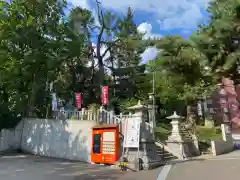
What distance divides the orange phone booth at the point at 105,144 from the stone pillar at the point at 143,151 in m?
0.78

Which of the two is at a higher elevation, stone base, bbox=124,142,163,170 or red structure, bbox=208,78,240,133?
red structure, bbox=208,78,240,133

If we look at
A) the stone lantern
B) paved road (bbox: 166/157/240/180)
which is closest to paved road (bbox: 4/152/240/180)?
paved road (bbox: 166/157/240/180)

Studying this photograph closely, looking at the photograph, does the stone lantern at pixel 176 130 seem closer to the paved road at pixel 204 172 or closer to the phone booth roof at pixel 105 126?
the paved road at pixel 204 172

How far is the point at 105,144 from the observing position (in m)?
11.2

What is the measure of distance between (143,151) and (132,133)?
0.84m

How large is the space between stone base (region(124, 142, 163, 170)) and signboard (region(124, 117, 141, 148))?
0.25 meters

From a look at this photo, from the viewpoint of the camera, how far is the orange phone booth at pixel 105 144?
10.8m

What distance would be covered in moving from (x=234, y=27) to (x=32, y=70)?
13.3m

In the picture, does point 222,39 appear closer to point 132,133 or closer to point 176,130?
point 176,130

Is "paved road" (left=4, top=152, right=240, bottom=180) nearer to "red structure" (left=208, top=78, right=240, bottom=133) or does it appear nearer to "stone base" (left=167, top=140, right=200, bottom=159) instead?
"stone base" (left=167, top=140, right=200, bottom=159)

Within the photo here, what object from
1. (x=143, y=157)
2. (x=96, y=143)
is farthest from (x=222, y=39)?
(x=96, y=143)

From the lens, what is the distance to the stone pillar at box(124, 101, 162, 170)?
31.7 ft

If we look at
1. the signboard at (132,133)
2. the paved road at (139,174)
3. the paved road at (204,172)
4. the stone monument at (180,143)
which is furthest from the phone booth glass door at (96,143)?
the stone monument at (180,143)

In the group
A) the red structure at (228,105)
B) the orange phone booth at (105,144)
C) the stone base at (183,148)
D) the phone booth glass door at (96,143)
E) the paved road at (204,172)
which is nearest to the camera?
the paved road at (204,172)
